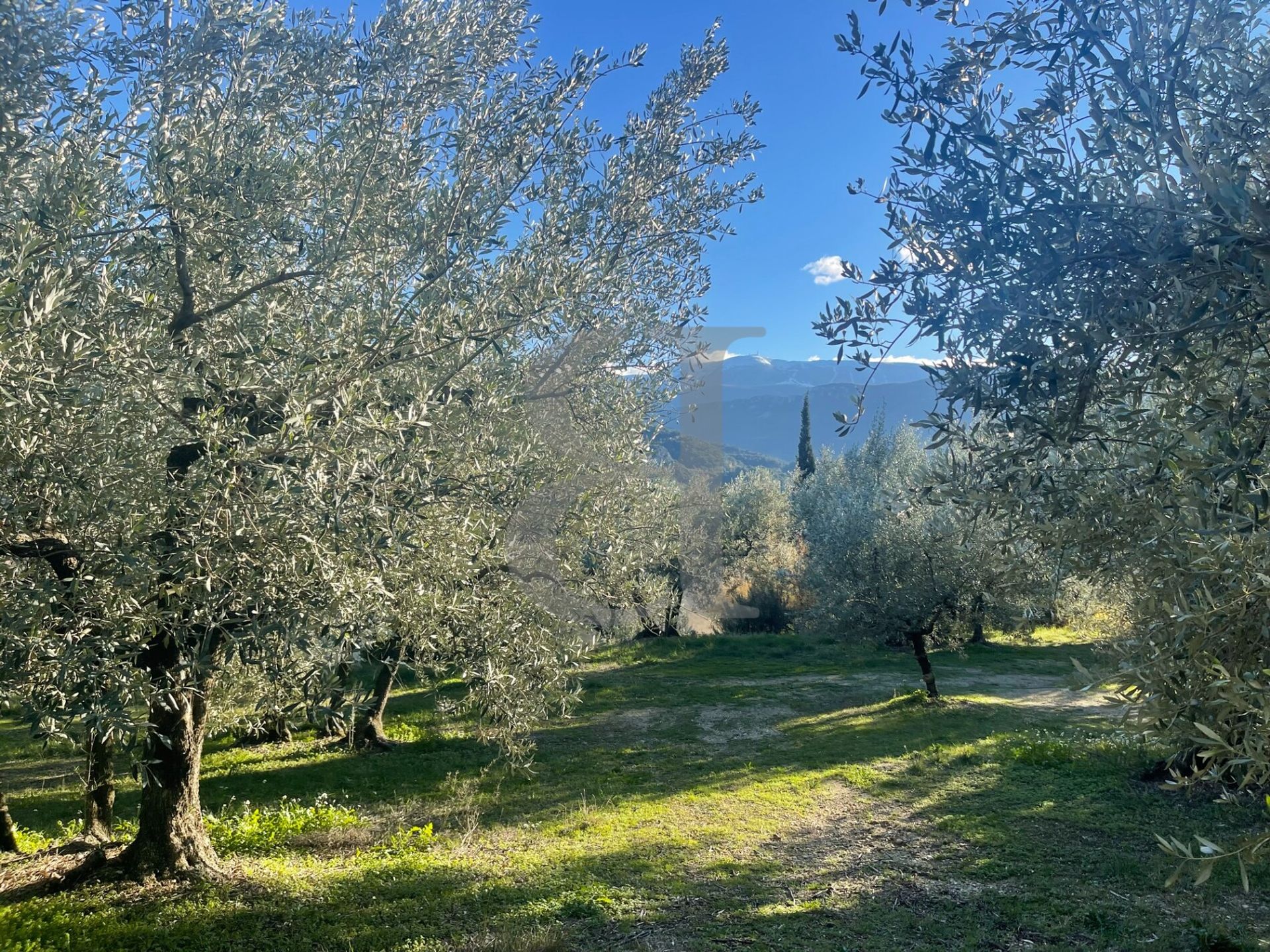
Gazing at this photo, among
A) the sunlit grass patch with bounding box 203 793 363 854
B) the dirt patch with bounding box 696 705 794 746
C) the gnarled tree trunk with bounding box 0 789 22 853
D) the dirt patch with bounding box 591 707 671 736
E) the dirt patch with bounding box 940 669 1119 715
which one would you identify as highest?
the gnarled tree trunk with bounding box 0 789 22 853

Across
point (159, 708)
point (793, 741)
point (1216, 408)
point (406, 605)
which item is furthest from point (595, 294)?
point (793, 741)

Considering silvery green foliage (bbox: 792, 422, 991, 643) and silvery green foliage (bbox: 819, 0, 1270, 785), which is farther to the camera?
silvery green foliage (bbox: 792, 422, 991, 643)

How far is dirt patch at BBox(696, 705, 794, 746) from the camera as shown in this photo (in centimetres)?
1989

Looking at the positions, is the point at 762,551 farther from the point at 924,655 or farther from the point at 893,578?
the point at 924,655

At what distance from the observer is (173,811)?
8688mm

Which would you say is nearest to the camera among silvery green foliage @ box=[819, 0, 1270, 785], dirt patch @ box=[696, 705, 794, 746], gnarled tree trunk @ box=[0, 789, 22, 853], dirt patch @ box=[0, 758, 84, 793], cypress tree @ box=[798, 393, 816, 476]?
silvery green foliage @ box=[819, 0, 1270, 785]

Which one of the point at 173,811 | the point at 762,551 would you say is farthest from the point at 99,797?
the point at 762,551

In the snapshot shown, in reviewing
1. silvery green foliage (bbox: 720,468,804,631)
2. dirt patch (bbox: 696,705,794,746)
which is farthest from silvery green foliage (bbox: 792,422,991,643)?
silvery green foliage (bbox: 720,468,804,631)

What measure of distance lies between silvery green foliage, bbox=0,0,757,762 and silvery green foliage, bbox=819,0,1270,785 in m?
3.70

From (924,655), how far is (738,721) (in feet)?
23.0

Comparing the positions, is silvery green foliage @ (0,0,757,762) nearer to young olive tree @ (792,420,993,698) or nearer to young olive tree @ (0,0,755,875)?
young olive tree @ (0,0,755,875)

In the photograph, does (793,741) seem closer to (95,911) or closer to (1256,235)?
(95,911)

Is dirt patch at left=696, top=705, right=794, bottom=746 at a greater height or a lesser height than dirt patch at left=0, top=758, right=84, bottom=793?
lesser

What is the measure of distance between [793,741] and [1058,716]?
8245mm
